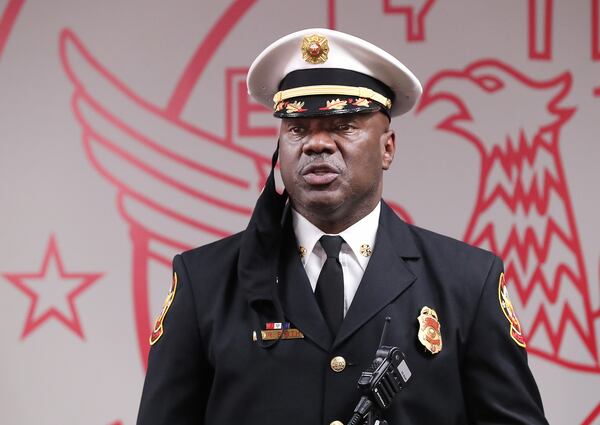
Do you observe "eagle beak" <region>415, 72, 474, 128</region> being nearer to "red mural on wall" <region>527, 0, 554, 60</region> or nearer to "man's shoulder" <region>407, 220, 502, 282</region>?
"red mural on wall" <region>527, 0, 554, 60</region>

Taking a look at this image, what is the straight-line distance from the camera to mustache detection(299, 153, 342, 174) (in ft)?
5.67

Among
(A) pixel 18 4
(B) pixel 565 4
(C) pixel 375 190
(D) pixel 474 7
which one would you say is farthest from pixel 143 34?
(C) pixel 375 190

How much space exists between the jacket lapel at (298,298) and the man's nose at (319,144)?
0.19m

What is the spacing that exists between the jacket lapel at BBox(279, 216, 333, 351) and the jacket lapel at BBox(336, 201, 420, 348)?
0.12 ft

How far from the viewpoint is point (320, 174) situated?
174cm

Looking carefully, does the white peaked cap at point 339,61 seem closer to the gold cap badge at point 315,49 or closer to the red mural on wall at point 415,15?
the gold cap badge at point 315,49

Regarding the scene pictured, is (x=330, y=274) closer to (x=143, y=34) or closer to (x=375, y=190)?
(x=375, y=190)

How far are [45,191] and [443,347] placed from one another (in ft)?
5.71

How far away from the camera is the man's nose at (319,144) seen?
174 cm

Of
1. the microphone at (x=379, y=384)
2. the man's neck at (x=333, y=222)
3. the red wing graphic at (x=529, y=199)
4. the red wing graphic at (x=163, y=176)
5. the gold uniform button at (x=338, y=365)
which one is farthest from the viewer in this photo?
the red wing graphic at (x=163, y=176)

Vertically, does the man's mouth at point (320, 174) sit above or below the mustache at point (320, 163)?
below

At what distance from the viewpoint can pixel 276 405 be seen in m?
1.72

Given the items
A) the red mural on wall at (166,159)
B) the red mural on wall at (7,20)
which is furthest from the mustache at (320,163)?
the red mural on wall at (7,20)

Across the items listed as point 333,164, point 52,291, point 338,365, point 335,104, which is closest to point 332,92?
point 335,104
